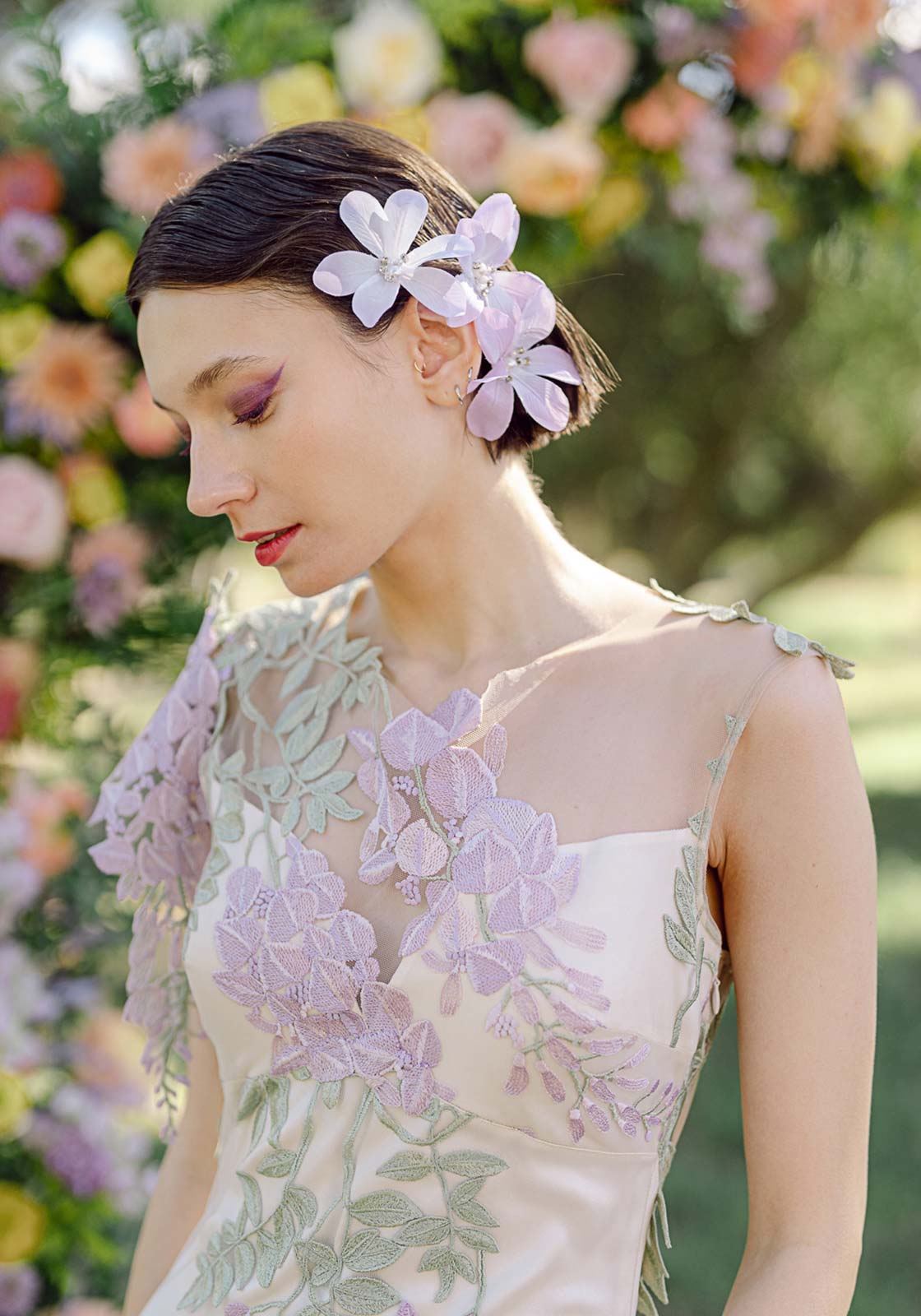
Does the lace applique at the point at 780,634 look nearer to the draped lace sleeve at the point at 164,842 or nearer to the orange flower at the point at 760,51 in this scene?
the draped lace sleeve at the point at 164,842

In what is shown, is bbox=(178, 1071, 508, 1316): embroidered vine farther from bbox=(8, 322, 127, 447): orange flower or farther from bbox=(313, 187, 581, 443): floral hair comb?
bbox=(8, 322, 127, 447): orange flower

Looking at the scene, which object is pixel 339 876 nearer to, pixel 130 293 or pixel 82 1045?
pixel 130 293

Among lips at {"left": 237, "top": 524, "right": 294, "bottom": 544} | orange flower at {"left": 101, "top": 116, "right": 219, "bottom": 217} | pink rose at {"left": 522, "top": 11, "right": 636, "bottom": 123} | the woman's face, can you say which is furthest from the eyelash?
pink rose at {"left": 522, "top": 11, "right": 636, "bottom": 123}

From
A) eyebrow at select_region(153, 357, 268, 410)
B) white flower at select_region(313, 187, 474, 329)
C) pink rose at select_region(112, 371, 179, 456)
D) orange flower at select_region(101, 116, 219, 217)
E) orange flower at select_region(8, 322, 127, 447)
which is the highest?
white flower at select_region(313, 187, 474, 329)

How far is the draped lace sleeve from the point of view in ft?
6.35

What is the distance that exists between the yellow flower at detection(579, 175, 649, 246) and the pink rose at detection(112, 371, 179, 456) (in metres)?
1.03

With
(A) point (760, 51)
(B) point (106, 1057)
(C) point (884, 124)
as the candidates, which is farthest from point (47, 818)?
(C) point (884, 124)

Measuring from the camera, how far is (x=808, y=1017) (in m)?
1.43

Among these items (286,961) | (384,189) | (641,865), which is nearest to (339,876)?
(286,961)

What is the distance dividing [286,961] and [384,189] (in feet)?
2.87

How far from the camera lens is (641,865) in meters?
1.49

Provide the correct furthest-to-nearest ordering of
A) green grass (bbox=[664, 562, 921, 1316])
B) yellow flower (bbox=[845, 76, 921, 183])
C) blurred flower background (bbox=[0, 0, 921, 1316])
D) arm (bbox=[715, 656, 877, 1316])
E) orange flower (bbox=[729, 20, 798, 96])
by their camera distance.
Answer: green grass (bbox=[664, 562, 921, 1316])
yellow flower (bbox=[845, 76, 921, 183])
orange flower (bbox=[729, 20, 798, 96])
blurred flower background (bbox=[0, 0, 921, 1316])
arm (bbox=[715, 656, 877, 1316])

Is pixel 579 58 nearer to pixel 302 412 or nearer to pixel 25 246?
pixel 25 246

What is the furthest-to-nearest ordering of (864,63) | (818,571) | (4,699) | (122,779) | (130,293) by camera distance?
1. (818,571)
2. (864,63)
3. (4,699)
4. (122,779)
5. (130,293)
